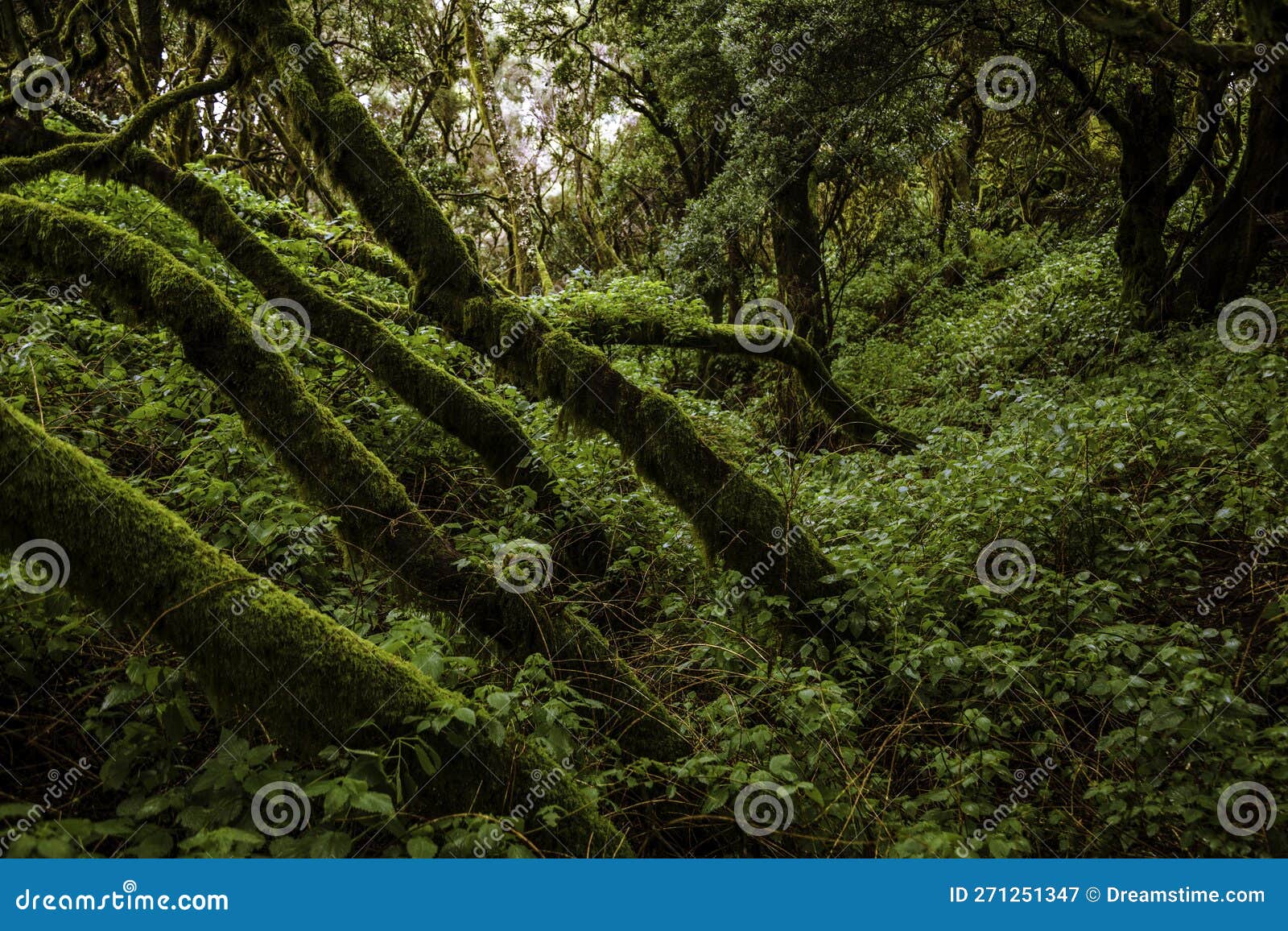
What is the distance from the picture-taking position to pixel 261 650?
8.54ft

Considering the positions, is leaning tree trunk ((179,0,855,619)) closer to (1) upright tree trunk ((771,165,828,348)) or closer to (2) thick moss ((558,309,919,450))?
(2) thick moss ((558,309,919,450))

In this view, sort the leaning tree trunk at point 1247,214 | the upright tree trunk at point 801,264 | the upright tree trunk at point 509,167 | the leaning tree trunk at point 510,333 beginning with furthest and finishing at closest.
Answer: the upright tree trunk at point 509,167, the upright tree trunk at point 801,264, the leaning tree trunk at point 1247,214, the leaning tree trunk at point 510,333

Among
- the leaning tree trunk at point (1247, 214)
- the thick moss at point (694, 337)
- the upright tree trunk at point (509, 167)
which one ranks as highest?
the upright tree trunk at point (509, 167)

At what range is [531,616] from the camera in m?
3.68

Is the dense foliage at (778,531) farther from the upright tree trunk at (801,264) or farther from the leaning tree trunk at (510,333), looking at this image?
the upright tree trunk at (801,264)

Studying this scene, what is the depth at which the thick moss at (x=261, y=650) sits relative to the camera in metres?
2.51

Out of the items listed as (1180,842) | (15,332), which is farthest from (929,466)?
(15,332)

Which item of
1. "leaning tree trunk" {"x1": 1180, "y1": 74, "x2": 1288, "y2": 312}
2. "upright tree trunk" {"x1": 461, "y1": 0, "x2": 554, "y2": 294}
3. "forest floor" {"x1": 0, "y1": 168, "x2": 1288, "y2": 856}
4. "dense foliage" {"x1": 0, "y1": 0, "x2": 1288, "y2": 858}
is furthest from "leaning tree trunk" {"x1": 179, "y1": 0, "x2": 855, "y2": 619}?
"upright tree trunk" {"x1": 461, "y1": 0, "x2": 554, "y2": 294}

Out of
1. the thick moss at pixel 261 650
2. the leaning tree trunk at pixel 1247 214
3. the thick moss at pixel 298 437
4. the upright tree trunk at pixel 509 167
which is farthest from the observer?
the upright tree trunk at pixel 509 167

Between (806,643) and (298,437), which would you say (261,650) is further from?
(806,643)

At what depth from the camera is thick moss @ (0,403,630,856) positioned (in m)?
2.51

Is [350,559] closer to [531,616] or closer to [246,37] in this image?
[531,616]

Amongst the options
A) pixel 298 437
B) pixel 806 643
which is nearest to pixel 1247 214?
pixel 806 643

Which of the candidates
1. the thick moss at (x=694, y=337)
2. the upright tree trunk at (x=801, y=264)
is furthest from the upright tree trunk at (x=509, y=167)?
the thick moss at (x=694, y=337)
